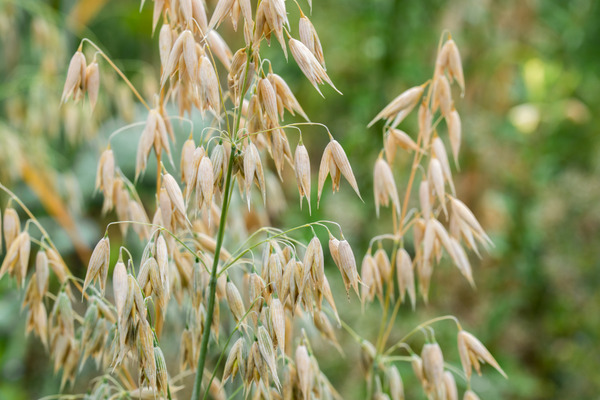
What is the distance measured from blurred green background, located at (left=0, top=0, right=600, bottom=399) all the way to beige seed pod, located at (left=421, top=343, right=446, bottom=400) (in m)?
0.66

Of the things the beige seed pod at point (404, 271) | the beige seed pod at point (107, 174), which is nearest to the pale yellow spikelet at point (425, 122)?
the beige seed pod at point (404, 271)

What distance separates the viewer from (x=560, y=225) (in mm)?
1620

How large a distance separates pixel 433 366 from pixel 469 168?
1470 millimetres

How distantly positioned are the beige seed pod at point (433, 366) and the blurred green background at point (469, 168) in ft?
2.18

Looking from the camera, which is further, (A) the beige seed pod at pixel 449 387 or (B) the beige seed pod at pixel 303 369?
(A) the beige seed pod at pixel 449 387

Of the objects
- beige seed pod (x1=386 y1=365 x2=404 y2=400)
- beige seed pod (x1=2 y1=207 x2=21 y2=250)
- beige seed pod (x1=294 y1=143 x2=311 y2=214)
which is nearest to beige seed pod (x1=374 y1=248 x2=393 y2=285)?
beige seed pod (x1=386 y1=365 x2=404 y2=400)

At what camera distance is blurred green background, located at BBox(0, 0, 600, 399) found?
1.40m

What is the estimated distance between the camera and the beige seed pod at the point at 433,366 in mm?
689

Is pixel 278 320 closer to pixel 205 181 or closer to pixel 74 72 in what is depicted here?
pixel 205 181

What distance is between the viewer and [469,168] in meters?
2.06

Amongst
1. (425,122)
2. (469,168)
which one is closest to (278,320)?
(425,122)

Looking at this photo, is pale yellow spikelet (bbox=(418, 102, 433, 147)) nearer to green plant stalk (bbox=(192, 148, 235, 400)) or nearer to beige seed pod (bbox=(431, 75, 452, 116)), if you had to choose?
beige seed pod (bbox=(431, 75, 452, 116))

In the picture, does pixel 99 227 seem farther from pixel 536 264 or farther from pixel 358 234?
pixel 536 264

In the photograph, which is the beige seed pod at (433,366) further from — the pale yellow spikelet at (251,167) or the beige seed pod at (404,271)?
the pale yellow spikelet at (251,167)
